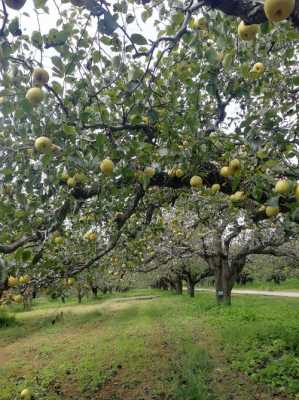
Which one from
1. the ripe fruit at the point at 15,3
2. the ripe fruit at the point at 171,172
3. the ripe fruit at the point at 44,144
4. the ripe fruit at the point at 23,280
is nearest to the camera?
the ripe fruit at the point at 15,3

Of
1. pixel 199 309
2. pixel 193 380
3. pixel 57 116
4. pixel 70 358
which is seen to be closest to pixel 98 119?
pixel 57 116

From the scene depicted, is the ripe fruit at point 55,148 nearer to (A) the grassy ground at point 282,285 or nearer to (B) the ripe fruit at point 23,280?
(B) the ripe fruit at point 23,280

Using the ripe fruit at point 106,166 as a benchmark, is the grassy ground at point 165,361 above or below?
below

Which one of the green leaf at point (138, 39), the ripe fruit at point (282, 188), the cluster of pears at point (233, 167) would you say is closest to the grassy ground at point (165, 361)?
the cluster of pears at point (233, 167)

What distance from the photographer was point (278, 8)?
1.46 m

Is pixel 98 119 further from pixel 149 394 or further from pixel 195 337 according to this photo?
pixel 195 337

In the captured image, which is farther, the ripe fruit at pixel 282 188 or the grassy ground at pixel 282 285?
the grassy ground at pixel 282 285

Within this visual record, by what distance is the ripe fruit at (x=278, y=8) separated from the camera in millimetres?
1443

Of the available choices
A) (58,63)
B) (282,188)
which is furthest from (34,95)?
(282,188)

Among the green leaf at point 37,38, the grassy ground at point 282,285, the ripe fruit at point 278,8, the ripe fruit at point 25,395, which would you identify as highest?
the green leaf at point 37,38

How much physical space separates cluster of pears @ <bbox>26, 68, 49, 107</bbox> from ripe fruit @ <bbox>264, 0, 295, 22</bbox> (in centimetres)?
128

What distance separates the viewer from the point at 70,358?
9.04m

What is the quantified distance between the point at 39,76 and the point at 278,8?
135 centimetres

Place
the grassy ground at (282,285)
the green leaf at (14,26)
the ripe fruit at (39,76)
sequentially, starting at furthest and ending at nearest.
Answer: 1. the grassy ground at (282,285)
2. the ripe fruit at (39,76)
3. the green leaf at (14,26)
